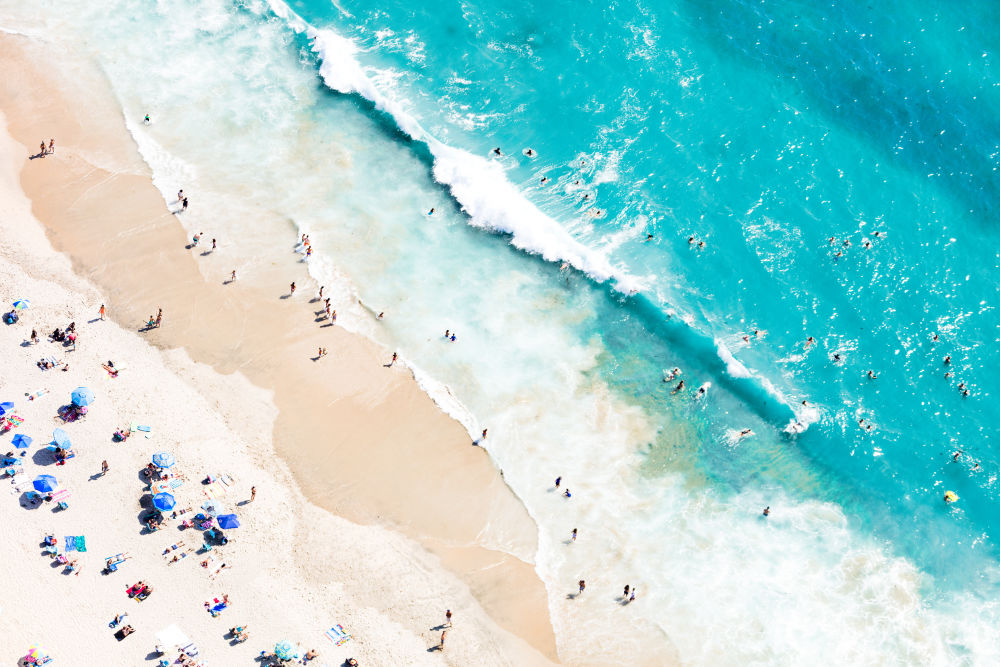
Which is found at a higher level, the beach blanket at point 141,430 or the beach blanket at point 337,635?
the beach blanket at point 337,635

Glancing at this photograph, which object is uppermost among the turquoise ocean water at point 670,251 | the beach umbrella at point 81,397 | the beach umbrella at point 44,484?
the turquoise ocean water at point 670,251

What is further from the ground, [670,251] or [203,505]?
[670,251]

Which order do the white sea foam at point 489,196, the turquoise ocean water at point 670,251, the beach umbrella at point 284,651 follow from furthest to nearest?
1. the white sea foam at point 489,196
2. the turquoise ocean water at point 670,251
3. the beach umbrella at point 284,651

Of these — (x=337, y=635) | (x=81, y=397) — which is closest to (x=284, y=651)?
(x=337, y=635)

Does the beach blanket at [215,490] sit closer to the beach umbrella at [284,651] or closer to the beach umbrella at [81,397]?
the beach umbrella at [81,397]

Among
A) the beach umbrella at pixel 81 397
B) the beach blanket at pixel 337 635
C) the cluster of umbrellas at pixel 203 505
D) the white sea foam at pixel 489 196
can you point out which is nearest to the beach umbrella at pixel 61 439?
the beach umbrella at pixel 81 397

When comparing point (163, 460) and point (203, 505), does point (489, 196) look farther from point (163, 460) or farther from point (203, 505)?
point (203, 505)

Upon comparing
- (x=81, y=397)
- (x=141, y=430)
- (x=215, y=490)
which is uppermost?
(x=81, y=397)
